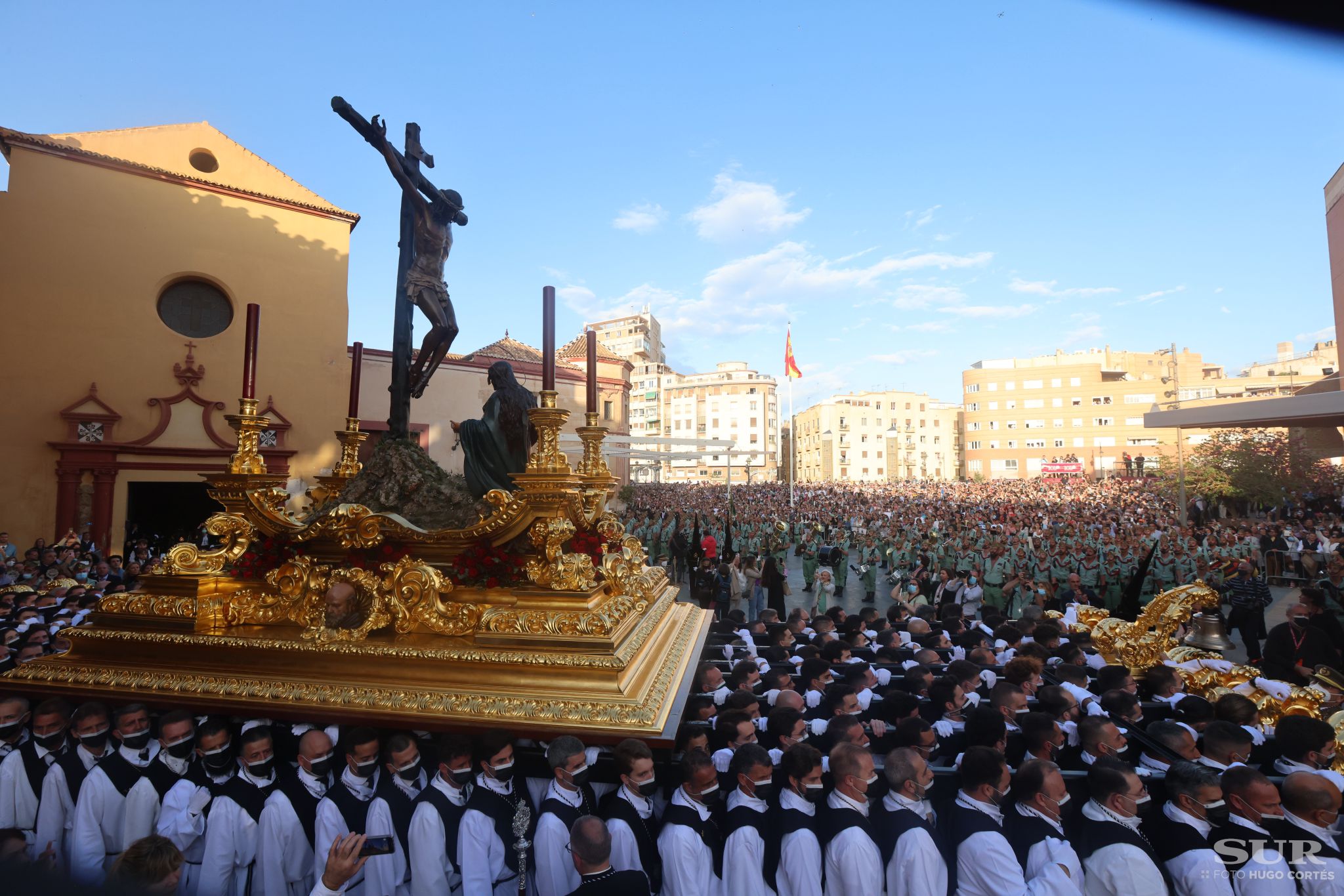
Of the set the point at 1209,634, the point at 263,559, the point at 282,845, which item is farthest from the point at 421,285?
the point at 1209,634

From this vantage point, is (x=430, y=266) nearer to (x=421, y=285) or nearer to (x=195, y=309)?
(x=421, y=285)

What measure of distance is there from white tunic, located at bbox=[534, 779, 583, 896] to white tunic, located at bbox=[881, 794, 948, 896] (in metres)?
1.54

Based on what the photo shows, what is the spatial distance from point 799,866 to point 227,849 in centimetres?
286

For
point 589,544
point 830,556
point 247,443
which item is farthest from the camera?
point 830,556

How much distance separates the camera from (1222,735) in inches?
143

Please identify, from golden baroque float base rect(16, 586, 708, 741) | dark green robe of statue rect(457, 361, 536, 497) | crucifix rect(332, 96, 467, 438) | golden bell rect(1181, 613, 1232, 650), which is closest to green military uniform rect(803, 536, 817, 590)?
golden bell rect(1181, 613, 1232, 650)

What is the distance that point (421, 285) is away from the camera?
4.75 metres

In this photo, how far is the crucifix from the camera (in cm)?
475

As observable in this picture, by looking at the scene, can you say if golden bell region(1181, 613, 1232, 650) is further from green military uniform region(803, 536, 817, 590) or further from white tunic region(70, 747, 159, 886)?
white tunic region(70, 747, 159, 886)

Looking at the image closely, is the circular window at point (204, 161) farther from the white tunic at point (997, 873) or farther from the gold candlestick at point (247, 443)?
the white tunic at point (997, 873)

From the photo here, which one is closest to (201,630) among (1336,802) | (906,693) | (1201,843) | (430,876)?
(430,876)

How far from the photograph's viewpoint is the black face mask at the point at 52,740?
11.4 ft

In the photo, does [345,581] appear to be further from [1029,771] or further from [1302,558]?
[1302,558]

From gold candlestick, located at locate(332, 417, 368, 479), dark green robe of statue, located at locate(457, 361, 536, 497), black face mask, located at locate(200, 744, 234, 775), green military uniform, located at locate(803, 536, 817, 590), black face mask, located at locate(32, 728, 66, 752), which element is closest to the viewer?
black face mask, located at locate(200, 744, 234, 775)
